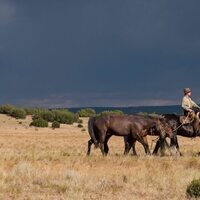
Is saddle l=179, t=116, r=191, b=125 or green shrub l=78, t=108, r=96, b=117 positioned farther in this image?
green shrub l=78, t=108, r=96, b=117

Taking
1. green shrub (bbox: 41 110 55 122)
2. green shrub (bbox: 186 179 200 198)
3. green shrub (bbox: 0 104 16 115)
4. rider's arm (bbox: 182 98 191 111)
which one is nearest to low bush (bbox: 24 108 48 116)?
green shrub (bbox: 41 110 55 122)

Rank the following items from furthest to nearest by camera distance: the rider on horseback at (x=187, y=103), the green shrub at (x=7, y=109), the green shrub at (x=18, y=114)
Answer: the green shrub at (x=7, y=109)
the green shrub at (x=18, y=114)
the rider on horseback at (x=187, y=103)

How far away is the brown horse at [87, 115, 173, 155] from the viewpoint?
22.0 m

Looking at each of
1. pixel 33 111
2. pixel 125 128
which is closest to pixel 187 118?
pixel 125 128

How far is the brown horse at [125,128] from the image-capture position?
72.1 ft

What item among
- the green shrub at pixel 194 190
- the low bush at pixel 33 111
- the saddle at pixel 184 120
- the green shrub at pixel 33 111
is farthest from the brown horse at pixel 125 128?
the low bush at pixel 33 111

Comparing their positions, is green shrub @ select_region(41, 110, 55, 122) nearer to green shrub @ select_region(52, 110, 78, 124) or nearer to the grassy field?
green shrub @ select_region(52, 110, 78, 124)

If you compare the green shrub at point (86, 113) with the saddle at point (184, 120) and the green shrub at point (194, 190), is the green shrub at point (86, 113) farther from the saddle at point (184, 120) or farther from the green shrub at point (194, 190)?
the green shrub at point (194, 190)

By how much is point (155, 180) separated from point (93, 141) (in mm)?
7765

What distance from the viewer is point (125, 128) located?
869 inches

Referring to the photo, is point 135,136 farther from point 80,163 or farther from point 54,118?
point 54,118

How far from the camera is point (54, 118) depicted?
69688mm

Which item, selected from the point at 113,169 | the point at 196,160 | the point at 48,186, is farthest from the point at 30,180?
the point at 196,160

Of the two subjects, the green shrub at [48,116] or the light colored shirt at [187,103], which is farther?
the green shrub at [48,116]
